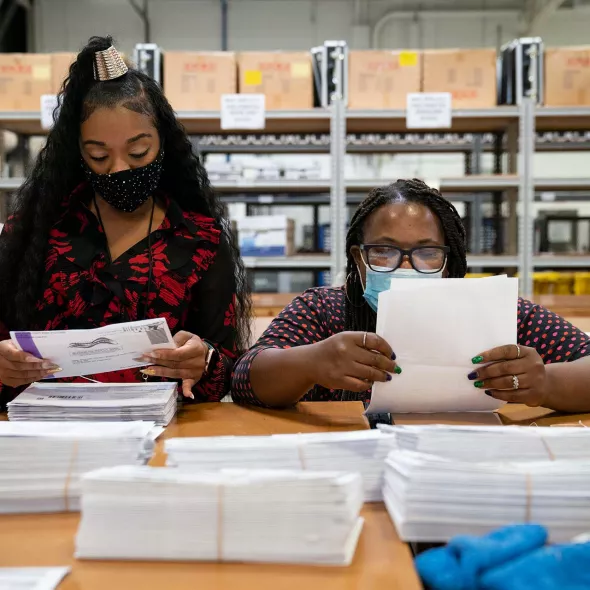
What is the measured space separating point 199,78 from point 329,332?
275 centimetres

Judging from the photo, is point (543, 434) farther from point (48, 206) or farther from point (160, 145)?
point (48, 206)

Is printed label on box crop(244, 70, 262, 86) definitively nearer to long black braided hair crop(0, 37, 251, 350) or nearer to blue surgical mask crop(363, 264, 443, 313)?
long black braided hair crop(0, 37, 251, 350)

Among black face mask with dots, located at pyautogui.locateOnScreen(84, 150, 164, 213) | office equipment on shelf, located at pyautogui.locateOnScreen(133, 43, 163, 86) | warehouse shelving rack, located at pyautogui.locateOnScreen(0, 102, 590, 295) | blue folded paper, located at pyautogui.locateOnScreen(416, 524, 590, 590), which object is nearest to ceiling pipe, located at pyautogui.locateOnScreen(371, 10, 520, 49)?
warehouse shelving rack, located at pyautogui.locateOnScreen(0, 102, 590, 295)

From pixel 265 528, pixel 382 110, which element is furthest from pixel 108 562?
pixel 382 110

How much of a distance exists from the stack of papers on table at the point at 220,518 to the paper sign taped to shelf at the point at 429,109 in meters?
3.33

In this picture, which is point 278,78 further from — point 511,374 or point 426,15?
point 426,15

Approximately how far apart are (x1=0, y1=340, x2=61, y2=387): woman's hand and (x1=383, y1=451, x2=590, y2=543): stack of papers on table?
77 cm

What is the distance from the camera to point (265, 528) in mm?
662

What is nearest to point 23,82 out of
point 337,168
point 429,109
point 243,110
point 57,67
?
point 57,67

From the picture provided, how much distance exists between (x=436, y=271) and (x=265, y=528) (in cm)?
86

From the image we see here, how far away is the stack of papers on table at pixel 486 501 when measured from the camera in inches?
27.9

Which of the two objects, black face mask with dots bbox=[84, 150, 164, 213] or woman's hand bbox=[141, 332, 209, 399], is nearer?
woman's hand bbox=[141, 332, 209, 399]

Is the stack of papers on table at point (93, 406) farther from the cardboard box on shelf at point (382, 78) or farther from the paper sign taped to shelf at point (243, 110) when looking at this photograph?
the cardboard box on shelf at point (382, 78)

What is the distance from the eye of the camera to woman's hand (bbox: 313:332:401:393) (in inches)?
43.8
